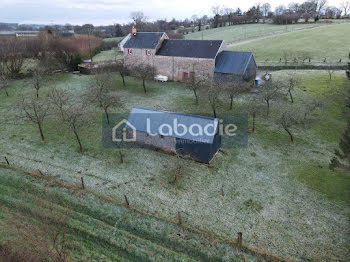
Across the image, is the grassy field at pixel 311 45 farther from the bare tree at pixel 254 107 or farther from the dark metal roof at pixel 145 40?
the bare tree at pixel 254 107

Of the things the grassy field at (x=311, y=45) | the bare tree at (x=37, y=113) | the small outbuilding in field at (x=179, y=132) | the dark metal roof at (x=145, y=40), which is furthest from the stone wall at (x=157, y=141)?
the grassy field at (x=311, y=45)

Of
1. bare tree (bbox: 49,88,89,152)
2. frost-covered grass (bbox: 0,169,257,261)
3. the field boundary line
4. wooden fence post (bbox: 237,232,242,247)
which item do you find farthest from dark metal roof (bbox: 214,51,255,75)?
frost-covered grass (bbox: 0,169,257,261)

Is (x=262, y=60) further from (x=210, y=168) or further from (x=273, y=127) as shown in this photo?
(x=210, y=168)

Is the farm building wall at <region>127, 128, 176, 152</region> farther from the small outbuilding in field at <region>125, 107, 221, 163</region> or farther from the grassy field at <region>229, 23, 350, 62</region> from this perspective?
the grassy field at <region>229, 23, 350, 62</region>

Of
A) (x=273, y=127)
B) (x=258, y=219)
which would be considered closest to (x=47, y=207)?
(x=258, y=219)

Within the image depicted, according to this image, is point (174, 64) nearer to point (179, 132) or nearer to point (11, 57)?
point (179, 132)

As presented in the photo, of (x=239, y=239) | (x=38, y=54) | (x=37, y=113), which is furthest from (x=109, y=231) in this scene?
(x=38, y=54)

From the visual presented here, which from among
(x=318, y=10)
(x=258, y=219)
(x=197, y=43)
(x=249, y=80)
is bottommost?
(x=258, y=219)
